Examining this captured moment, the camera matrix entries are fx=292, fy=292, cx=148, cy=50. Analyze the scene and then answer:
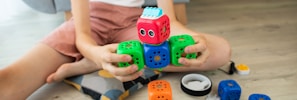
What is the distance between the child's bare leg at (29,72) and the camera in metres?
0.66

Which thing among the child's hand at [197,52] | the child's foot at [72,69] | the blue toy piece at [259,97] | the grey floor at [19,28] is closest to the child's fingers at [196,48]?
the child's hand at [197,52]

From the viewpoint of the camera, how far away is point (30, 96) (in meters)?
0.76

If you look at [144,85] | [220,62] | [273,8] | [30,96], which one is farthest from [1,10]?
[273,8]

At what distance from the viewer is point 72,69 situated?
2.46 feet

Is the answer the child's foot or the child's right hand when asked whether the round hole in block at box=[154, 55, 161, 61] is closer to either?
the child's right hand

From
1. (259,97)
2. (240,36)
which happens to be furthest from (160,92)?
(240,36)

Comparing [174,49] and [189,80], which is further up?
[174,49]

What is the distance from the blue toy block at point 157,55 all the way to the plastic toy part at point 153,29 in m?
0.01

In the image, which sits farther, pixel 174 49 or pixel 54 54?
pixel 54 54

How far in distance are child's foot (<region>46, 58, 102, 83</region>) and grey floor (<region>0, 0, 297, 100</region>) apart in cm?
5

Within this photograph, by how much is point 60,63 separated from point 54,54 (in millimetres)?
29

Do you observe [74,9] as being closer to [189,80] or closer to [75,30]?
[75,30]

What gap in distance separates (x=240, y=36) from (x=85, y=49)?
24.2 inches

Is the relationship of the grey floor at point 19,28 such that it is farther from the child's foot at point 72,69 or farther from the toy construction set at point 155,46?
the toy construction set at point 155,46
